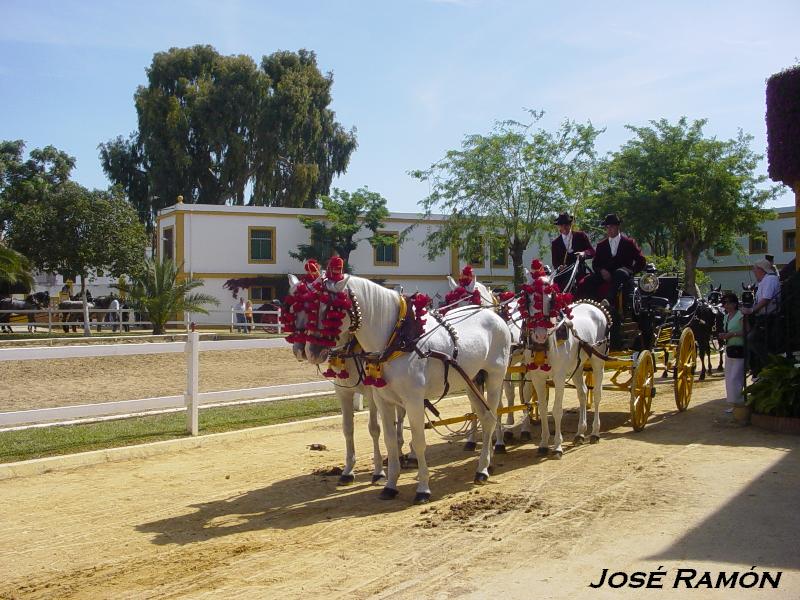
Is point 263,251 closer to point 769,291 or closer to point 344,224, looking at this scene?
point 344,224

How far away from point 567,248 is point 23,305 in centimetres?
3261

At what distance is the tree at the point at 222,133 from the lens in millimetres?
49219

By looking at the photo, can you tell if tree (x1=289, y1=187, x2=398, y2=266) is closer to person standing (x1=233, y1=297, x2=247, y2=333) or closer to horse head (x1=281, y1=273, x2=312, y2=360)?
person standing (x1=233, y1=297, x2=247, y2=333)

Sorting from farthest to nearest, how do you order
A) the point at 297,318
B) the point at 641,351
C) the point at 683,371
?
1. the point at 683,371
2. the point at 641,351
3. the point at 297,318

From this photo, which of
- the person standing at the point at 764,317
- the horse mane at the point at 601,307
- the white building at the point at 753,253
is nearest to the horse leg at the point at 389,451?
the horse mane at the point at 601,307

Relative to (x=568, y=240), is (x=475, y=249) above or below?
above

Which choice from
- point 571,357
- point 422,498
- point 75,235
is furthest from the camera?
point 75,235

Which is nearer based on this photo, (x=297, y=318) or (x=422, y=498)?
(x=297, y=318)

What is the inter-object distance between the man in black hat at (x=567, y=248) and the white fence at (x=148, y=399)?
441cm

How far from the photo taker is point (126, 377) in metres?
15.8

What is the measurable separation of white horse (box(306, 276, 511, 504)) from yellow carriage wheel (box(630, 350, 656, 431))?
3151 mm

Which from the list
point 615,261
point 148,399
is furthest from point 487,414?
point 148,399

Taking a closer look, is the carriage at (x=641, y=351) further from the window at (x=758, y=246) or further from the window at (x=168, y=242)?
the window at (x=758, y=246)

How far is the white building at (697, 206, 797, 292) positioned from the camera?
44.6m
